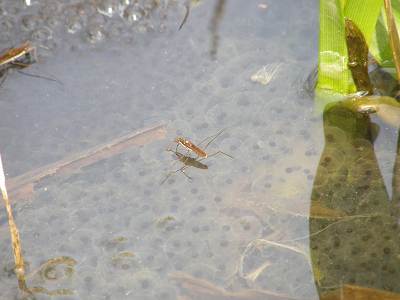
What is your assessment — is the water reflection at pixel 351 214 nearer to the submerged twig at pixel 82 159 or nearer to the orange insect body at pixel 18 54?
the submerged twig at pixel 82 159

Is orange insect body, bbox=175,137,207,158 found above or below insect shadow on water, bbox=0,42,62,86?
below

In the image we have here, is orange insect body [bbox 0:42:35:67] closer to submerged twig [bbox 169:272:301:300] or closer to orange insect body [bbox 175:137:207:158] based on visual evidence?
orange insect body [bbox 175:137:207:158]

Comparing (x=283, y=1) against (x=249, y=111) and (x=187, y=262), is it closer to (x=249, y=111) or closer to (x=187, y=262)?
(x=249, y=111)

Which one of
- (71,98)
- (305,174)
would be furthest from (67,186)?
(305,174)

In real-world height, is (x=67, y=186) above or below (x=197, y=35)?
below

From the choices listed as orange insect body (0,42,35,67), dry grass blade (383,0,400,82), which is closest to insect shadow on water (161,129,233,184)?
dry grass blade (383,0,400,82)


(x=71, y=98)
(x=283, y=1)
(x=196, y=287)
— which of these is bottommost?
(x=196, y=287)

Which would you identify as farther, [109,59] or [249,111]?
[109,59]
